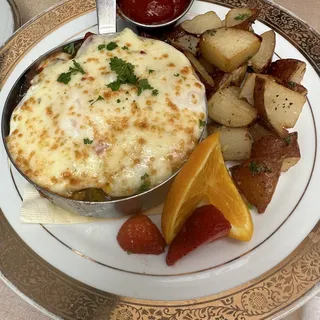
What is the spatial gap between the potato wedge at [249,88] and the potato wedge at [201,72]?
13cm

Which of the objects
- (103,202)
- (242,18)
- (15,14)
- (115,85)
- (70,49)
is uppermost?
(242,18)

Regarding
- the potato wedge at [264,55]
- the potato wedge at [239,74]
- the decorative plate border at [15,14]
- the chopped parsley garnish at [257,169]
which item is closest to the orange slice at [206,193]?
the chopped parsley garnish at [257,169]

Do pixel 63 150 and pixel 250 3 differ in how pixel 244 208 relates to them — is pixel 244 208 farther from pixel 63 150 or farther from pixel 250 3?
pixel 250 3

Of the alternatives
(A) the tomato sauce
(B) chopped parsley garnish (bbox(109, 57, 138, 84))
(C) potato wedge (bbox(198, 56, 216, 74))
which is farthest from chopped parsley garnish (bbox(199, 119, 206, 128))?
(A) the tomato sauce

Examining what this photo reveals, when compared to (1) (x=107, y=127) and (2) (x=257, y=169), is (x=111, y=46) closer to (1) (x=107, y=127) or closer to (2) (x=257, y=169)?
(1) (x=107, y=127)

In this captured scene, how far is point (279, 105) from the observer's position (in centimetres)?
174

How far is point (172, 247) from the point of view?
61.5 inches

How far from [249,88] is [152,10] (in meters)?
0.64

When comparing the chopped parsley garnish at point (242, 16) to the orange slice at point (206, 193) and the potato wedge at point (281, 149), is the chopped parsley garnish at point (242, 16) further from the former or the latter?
the orange slice at point (206, 193)

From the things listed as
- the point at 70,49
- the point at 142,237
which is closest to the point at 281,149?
the point at 142,237

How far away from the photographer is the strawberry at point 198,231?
150cm

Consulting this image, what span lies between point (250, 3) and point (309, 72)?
0.53 meters

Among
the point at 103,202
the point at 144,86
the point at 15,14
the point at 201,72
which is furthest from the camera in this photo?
the point at 15,14

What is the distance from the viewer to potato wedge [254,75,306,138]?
1.74m
